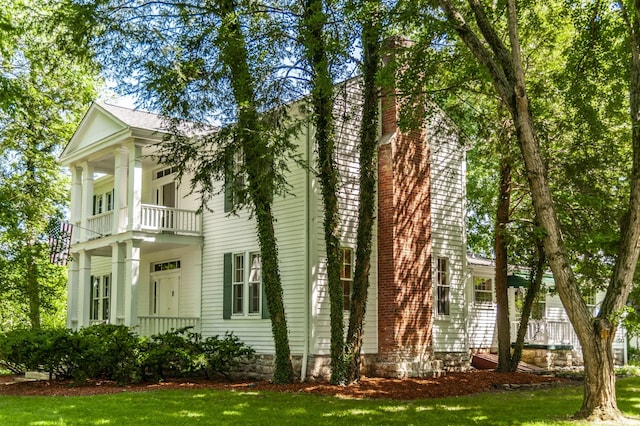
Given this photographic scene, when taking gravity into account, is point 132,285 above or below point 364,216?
below

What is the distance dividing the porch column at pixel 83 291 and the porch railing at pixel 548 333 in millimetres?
14291

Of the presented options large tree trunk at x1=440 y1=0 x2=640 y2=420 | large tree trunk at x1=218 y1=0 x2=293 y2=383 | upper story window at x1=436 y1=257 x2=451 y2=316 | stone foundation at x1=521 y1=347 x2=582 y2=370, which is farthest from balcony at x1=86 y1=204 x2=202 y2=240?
stone foundation at x1=521 y1=347 x2=582 y2=370

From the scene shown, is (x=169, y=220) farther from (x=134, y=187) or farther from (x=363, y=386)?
(x=363, y=386)

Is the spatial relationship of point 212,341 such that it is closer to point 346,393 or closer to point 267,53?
point 346,393

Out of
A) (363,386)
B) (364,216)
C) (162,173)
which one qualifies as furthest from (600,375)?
(162,173)

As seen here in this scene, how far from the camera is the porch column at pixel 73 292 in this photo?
803 inches

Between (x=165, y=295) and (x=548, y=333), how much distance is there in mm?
13213

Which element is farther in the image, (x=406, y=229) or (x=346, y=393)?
(x=406, y=229)

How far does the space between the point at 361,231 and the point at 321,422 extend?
5693 millimetres

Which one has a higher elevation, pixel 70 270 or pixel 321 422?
pixel 70 270

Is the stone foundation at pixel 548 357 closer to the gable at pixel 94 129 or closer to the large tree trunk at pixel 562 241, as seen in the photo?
the large tree trunk at pixel 562 241

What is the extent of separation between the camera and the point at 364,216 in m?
14.9

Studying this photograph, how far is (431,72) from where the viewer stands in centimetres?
1381

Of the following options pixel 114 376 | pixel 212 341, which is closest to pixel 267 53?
pixel 212 341
